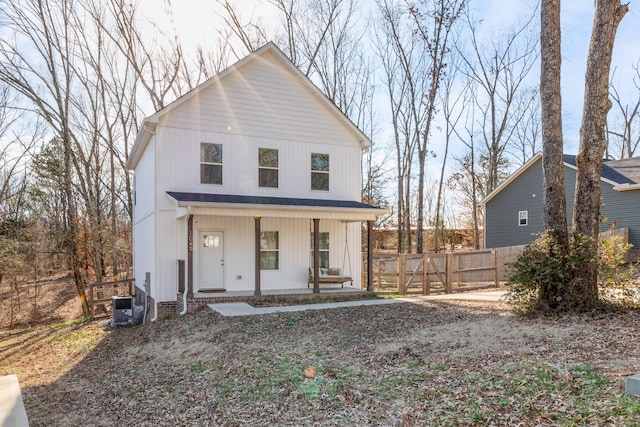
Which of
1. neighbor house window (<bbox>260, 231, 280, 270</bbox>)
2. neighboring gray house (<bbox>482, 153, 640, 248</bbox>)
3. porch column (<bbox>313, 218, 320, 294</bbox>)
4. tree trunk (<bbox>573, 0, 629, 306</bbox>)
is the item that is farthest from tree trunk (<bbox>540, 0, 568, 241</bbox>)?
neighboring gray house (<bbox>482, 153, 640, 248</bbox>)

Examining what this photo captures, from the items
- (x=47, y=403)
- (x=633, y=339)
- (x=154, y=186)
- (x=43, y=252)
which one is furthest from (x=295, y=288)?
(x=43, y=252)

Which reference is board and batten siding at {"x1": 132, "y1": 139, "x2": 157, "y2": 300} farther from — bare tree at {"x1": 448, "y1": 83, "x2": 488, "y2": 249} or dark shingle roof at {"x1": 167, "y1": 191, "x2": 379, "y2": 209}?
bare tree at {"x1": 448, "y1": 83, "x2": 488, "y2": 249}

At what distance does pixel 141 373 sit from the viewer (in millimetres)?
8484

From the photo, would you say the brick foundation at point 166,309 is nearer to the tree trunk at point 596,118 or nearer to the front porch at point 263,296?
the front porch at point 263,296

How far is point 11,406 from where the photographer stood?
6.93 m

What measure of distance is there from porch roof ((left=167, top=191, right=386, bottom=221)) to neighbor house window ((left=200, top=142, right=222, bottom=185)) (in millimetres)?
527

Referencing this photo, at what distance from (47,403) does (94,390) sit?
0.73 m

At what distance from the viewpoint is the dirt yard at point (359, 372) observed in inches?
180

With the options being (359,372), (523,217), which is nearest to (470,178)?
(523,217)

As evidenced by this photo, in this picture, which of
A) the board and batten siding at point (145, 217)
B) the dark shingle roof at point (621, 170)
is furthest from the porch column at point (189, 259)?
the dark shingle roof at point (621, 170)

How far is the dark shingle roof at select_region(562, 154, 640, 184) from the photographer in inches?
760

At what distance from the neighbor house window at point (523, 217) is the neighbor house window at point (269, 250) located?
601 inches

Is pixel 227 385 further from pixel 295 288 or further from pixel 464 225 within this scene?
pixel 464 225

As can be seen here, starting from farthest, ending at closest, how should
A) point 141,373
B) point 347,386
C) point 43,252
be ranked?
point 43,252, point 141,373, point 347,386
